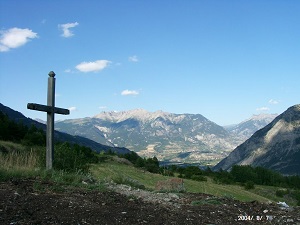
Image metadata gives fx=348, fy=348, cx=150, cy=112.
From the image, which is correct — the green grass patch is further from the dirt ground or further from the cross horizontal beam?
the cross horizontal beam

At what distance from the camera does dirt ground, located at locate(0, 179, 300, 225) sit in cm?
650

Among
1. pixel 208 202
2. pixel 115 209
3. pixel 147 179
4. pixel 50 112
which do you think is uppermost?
pixel 50 112

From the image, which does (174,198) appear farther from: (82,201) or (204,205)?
(82,201)

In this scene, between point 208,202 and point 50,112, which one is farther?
point 50,112

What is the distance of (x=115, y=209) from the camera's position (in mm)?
7418

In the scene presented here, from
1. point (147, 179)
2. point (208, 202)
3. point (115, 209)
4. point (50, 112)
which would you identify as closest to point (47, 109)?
point (50, 112)

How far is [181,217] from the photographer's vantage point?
23.9 ft

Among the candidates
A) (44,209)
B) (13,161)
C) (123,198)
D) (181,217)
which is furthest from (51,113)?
(181,217)

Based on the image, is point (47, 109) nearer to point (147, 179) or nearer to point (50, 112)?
point (50, 112)

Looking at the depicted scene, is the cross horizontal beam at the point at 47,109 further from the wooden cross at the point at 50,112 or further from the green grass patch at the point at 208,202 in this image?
the green grass patch at the point at 208,202

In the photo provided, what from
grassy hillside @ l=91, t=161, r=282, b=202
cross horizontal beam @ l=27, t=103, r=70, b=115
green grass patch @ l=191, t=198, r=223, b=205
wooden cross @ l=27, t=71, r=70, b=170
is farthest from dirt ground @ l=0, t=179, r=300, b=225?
grassy hillside @ l=91, t=161, r=282, b=202

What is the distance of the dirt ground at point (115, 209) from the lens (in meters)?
6.50

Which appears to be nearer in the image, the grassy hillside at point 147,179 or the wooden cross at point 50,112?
the wooden cross at point 50,112

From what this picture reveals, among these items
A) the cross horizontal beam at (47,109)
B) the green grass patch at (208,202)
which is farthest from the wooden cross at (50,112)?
the green grass patch at (208,202)
